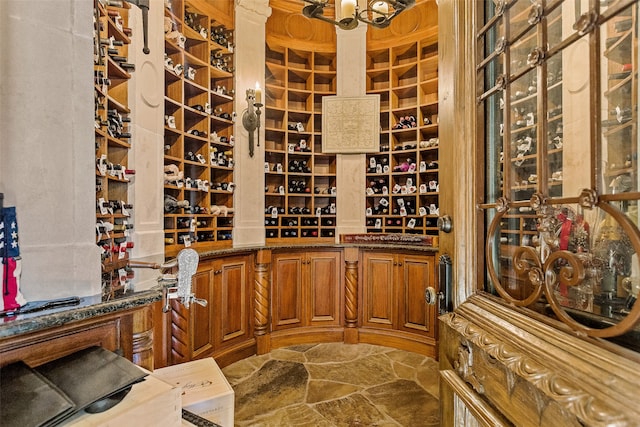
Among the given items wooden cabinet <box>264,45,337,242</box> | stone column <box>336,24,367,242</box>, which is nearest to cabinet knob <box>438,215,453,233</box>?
stone column <box>336,24,367,242</box>

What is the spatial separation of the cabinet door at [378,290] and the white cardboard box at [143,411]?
2691mm

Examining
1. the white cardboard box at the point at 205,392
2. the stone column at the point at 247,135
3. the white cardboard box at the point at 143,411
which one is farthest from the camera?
the stone column at the point at 247,135

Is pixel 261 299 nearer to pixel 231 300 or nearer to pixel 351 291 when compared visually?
pixel 231 300

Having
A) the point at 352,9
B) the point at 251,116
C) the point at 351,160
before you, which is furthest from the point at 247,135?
the point at 352,9

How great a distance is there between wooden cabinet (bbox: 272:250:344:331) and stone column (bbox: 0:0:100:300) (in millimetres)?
2367

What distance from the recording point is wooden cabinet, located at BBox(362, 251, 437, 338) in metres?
3.12

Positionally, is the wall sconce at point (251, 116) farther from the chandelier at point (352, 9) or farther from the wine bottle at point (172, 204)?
the chandelier at point (352, 9)

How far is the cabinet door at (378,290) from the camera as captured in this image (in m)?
3.33

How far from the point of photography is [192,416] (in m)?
1.03

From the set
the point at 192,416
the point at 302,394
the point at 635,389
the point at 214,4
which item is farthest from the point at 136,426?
the point at 214,4

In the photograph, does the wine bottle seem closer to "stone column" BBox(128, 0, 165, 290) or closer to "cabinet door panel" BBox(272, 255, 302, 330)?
"stone column" BBox(128, 0, 165, 290)

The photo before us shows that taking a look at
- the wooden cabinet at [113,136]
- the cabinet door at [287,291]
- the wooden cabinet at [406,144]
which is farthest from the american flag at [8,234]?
the wooden cabinet at [406,144]

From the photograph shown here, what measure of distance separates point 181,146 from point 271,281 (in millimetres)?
1483

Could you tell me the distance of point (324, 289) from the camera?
136 inches
